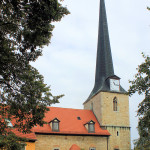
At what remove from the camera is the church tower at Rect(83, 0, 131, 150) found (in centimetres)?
2464

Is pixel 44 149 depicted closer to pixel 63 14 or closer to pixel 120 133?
pixel 120 133

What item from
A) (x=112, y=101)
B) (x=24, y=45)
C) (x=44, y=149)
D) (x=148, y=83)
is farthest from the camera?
(x=112, y=101)

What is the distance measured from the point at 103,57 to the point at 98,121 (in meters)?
8.64

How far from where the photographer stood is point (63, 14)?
8648 millimetres

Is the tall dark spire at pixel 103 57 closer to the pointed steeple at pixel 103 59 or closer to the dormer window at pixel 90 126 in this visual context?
the pointed steeple at pixel 103 59

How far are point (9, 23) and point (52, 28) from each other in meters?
1.77

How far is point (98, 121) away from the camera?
25.6 meters

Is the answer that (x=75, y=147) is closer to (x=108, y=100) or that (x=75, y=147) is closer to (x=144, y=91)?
(x=108, y=100)

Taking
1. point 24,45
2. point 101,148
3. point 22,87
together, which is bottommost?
point 101,148

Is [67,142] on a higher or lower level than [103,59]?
lower

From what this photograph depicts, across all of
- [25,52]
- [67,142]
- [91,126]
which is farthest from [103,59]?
[25,52]

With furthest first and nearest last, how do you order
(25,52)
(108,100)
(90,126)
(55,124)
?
(108,100) < (90,126) < (55,124) < (25,52)

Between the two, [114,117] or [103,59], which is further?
[103,59]

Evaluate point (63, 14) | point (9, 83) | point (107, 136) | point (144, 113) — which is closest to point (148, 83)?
point (144, 113)
